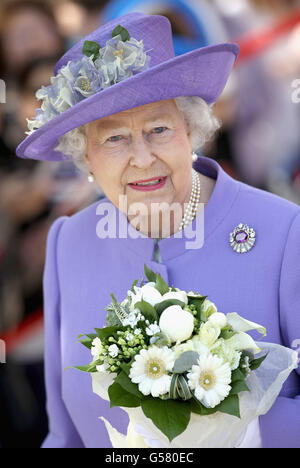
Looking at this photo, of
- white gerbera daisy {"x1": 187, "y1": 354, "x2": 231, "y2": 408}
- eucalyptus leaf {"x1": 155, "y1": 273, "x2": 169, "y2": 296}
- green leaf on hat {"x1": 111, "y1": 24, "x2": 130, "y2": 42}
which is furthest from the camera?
green leaf on hat {"x1": 111, "y1": 24, "x2": 130, "y2": 42}

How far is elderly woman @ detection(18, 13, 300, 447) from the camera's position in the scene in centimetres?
200

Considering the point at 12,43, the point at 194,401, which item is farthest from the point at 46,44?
the point at 194,401

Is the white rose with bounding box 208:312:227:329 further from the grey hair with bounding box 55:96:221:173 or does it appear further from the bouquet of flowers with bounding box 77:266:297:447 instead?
the grey hair with bounding box 55:96:221:173

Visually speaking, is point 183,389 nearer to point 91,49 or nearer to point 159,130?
point 159,130

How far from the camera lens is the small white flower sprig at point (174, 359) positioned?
155cm

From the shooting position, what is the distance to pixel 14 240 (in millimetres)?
3969

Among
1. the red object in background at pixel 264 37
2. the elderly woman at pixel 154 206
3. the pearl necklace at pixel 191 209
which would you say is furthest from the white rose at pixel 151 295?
the red object in background at pixel 264 37

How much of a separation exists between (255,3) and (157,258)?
2.25m

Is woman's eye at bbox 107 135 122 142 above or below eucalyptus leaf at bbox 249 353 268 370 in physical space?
above

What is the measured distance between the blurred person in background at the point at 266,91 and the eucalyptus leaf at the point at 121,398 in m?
2.50

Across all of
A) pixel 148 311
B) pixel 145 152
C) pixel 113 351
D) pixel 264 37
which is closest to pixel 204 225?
pixel 145 152

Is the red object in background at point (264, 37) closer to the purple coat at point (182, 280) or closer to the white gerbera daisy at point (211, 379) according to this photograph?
the purple coat at point (182, 280)

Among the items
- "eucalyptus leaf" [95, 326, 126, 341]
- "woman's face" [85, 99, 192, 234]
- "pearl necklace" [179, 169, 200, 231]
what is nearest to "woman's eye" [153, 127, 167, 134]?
"woman's face" [85, 99, 192, 234]
